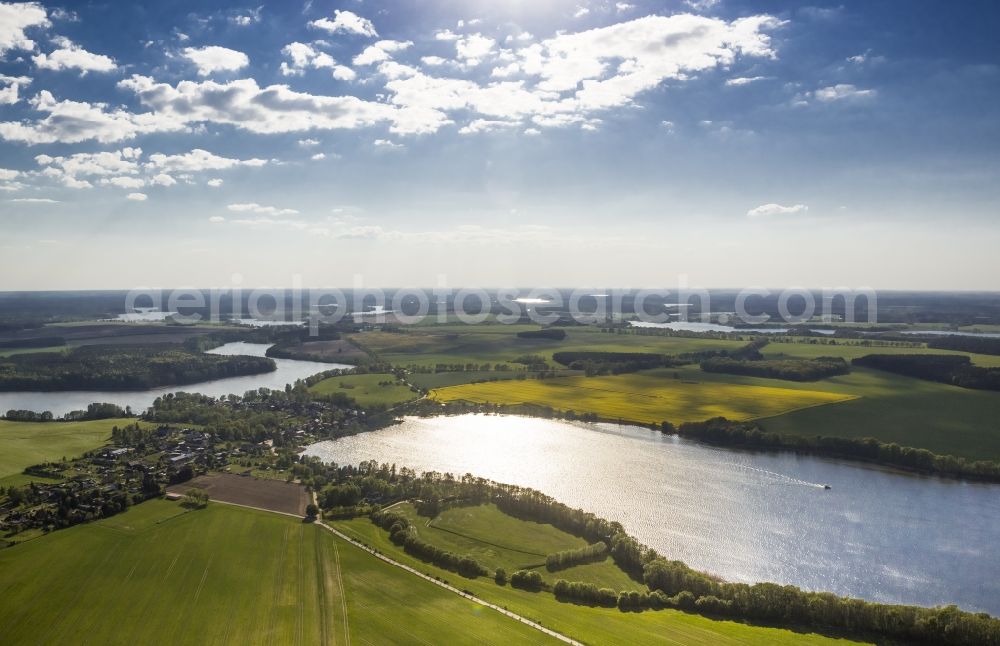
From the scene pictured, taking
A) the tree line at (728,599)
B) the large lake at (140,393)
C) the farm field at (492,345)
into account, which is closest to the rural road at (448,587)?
the tree line at (728,599)

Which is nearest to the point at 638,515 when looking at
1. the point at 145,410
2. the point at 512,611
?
the point at 512,611

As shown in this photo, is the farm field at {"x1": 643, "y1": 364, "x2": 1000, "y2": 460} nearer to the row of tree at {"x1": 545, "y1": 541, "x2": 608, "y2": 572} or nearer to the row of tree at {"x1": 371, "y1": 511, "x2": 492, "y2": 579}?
the row of tree at {"x1": 545, "y1": 541, "x2": 608, "y2": 572}

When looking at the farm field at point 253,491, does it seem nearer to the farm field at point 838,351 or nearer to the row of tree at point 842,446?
the row of tree at point 842,446

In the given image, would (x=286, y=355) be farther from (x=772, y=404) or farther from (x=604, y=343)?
(x=772, y=404)

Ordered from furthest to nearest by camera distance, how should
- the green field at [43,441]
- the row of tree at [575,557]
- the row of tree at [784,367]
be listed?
the row of tree at [784,367], the green field at [43,441], the row of tree at [575,557]

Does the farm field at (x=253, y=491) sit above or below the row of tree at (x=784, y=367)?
below

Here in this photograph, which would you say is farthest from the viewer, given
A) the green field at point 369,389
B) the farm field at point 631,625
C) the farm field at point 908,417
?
the green field at point 369,389

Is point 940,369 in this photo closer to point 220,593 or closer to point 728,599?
point 728,599
